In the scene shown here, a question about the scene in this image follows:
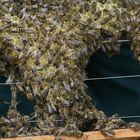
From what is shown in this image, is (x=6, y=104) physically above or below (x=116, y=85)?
below

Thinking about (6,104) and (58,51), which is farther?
(6,104)

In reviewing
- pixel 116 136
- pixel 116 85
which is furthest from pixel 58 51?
pixel 116 85

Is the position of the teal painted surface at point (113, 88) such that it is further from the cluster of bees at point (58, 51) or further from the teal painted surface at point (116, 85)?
the cluster of bees at point (58, 51)

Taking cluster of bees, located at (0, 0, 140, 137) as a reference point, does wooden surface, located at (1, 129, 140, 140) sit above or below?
below

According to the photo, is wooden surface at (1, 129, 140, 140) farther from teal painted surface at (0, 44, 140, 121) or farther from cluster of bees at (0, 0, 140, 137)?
teal painted surface at (0, 44, 140, 121)

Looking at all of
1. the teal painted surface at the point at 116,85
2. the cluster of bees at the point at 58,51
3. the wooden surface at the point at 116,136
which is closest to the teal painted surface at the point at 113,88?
the teal painted surface at the point at 116,85

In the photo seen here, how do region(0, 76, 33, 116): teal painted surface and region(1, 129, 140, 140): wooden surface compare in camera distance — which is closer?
region(1, 129, 140, 140): wooden surface

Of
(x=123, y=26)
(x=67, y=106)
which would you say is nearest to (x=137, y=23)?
(x=123, y=26)

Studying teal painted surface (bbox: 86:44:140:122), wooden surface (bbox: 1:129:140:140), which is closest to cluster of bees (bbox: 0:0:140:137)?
wooden surface (bbox: 1:129:140:140)

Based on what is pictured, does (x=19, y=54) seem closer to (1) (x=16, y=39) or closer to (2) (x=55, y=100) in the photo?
(1) (x=16, y=39)

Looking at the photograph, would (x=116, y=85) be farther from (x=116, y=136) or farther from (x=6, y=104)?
(x=116, y=136)
